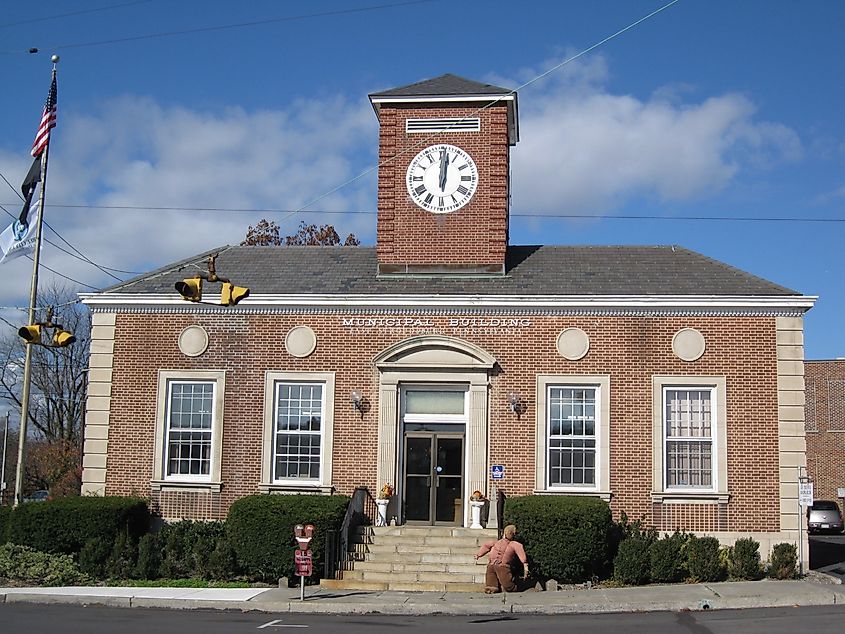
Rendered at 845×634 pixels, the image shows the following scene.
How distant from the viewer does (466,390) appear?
72.0ft

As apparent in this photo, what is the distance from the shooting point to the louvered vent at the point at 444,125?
955 inches

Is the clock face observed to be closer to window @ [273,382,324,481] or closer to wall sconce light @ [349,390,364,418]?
wall sconce light @ [349,390,364,418]

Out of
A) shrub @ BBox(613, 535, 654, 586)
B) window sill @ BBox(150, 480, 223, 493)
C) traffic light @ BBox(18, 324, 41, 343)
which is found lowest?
shrub @ BBox(613, 535, 654, 586)

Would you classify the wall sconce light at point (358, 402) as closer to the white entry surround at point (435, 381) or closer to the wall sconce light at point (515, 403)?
the white entry surround at point (435, 381)

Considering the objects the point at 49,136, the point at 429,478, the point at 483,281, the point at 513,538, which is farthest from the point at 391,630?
the point at 49,136

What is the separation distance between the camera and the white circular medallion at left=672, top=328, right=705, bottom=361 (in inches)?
850

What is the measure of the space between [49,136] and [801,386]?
18.0 metres

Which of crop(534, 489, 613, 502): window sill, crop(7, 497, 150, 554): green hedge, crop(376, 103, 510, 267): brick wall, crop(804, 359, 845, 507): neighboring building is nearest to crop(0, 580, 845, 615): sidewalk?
crop(7, 497, 150, 554): green hedge

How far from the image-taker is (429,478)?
71.8 feet

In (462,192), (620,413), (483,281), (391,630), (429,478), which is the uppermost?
(462,192)

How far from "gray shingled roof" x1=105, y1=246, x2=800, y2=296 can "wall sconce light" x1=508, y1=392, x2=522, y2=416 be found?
2.32 metres

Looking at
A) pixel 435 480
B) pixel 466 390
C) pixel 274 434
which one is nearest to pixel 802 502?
Answer: pixel 466 390

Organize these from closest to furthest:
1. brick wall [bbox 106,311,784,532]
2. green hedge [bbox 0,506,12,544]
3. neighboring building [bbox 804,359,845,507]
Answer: green hedge [bbox 0,506,12,544]
brick wall [bbox 106,311,784,532]
neighboring building [bbox 804,359,845,507]

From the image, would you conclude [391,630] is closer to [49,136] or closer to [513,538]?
[513,538]
